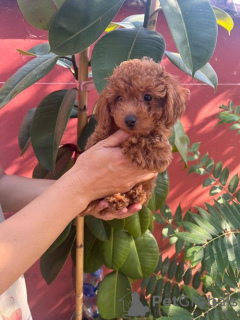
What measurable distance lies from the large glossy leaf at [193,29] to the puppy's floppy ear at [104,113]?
0.20m

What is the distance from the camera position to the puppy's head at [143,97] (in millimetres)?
590

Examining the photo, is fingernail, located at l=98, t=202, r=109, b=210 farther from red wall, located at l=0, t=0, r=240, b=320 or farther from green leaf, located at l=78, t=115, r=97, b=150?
red wall, located at l=0, t=0, r=240, b=320

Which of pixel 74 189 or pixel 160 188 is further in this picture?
pixel 160 188

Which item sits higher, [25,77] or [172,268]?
[25,77]

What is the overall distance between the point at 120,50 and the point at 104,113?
223mm

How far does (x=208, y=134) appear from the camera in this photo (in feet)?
5.65

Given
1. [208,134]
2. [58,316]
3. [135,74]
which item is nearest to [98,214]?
[135,74]

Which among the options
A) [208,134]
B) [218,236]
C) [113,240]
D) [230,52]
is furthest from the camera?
[208,134]

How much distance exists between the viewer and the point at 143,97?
23.9 inches

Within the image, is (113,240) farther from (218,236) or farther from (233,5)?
(233,5)

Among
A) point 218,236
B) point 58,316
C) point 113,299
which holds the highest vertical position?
point 218,236

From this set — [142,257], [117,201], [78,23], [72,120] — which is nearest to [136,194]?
[117,201]

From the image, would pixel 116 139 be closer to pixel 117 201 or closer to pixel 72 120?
pixel 117 201

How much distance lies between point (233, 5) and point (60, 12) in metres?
1.06
